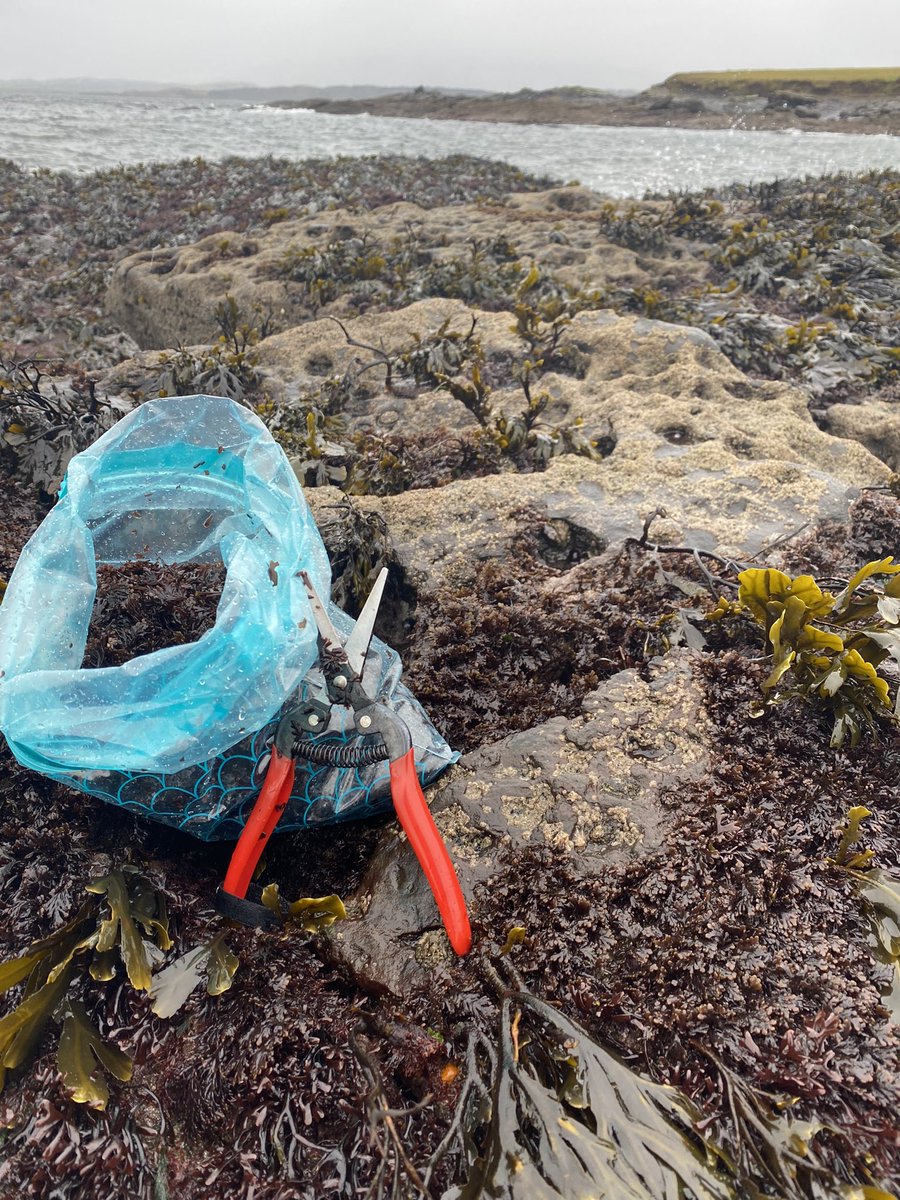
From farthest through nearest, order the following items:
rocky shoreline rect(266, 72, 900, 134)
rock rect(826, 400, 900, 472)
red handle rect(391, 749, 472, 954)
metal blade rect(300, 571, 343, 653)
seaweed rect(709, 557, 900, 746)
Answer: rocky shoreline rect(266, 72, 900, 134) < rock rect(826, 400, 900, 472) < seaweed rect(709, 557, 900, 746) < metal blade rect(300, 571, 343, 653) < red handle rect(391, 749, 472, 954)

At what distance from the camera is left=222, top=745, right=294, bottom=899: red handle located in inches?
66.1

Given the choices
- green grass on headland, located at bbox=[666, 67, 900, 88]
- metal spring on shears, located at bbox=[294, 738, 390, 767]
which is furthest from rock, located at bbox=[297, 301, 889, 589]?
green grass on headland, located at bbox=[666, 67, 900, 88]

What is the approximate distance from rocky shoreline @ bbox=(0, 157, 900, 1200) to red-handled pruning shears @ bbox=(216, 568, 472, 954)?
0.31 ft

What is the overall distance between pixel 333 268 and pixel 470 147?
15.4 m

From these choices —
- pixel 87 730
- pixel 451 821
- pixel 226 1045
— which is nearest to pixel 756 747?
pixel 451 821

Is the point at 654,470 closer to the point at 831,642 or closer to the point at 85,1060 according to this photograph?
the point at 831,642

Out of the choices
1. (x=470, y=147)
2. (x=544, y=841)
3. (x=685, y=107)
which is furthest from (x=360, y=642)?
(x=685, y=107)

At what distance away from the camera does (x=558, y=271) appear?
287 inches

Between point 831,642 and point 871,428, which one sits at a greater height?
point 831,642

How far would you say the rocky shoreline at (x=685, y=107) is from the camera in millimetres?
32375

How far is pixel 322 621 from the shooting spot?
1756 mm

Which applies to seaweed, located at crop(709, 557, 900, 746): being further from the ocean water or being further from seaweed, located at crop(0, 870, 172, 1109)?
the ocean water

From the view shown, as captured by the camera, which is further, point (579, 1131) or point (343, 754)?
point (343, 754)

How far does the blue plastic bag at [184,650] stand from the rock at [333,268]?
4.49 metres
